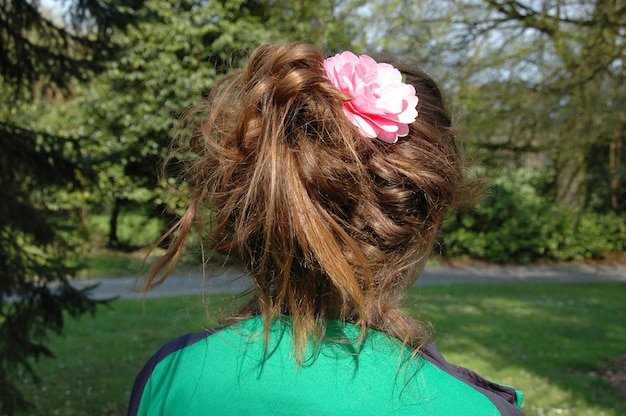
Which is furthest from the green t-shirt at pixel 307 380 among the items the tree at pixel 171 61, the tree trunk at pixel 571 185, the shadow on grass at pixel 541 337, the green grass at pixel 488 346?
the tree trunk at pixel 571 185

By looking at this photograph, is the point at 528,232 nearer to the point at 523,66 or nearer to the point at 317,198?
the point at 523,66

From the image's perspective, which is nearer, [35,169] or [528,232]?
[35,169]

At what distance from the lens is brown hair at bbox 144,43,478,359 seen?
1144 mm

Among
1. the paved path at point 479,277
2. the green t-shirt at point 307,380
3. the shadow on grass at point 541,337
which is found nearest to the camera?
the green t-shirt at point 307,380

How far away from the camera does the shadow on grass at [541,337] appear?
490cm

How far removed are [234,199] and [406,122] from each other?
38cm

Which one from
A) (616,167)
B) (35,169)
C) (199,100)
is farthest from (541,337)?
(616,167)

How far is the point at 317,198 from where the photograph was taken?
3.83 feet

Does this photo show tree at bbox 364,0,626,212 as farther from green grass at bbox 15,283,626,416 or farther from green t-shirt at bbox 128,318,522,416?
green t-shirt at bbox 128,318,522,416

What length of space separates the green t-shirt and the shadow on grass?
147 inches

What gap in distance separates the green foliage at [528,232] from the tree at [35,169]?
10399 mm

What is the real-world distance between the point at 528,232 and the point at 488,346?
7808 millimetres

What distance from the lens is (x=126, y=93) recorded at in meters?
12.1

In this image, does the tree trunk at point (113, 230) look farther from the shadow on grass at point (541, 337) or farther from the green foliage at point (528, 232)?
the shadow on grass at point (541, 337)
